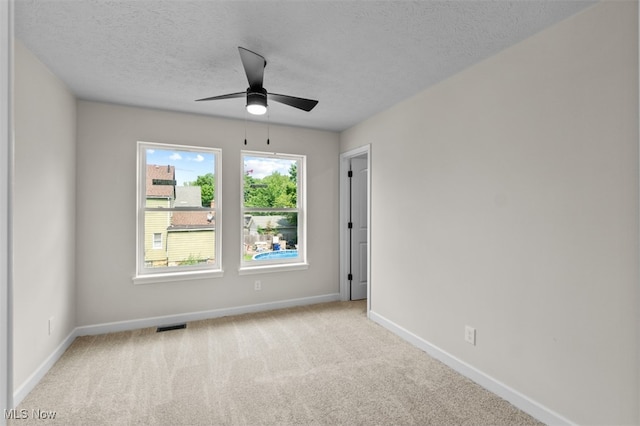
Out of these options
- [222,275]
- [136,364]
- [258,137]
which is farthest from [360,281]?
[136,364]

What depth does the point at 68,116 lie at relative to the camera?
3.12 meters

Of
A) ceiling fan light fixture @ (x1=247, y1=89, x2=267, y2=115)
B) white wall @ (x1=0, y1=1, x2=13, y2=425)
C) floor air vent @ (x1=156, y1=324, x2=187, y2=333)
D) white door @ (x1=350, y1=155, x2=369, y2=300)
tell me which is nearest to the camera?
white wall @ (x1=0, y1=1, x2=13, y2=425)

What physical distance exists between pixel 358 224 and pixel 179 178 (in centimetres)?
252

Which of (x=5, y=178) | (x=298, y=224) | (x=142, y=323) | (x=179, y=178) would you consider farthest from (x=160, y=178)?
(x=5, y=178)

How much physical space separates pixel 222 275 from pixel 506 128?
3.37 metres

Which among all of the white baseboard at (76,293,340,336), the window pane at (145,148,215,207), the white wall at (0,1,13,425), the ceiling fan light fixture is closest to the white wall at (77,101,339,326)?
the white baseboard at (76,293,340,336)

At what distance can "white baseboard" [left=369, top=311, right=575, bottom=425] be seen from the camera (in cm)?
209

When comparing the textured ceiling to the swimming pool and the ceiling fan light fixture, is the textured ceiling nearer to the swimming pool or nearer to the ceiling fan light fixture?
the ceiling fan light fixture

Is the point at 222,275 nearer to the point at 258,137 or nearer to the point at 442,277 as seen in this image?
the point at 258,137

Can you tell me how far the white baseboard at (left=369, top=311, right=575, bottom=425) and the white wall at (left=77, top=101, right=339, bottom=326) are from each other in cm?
171

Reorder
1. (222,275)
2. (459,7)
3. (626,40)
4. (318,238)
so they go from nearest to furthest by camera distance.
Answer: (626,40)
(459,7)
(222,275)
(318,238)

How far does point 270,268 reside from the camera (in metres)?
4.29

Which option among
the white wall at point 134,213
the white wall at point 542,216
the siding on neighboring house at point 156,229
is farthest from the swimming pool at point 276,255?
the white wall at point 542,216

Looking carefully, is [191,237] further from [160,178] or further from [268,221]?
[268,221]
